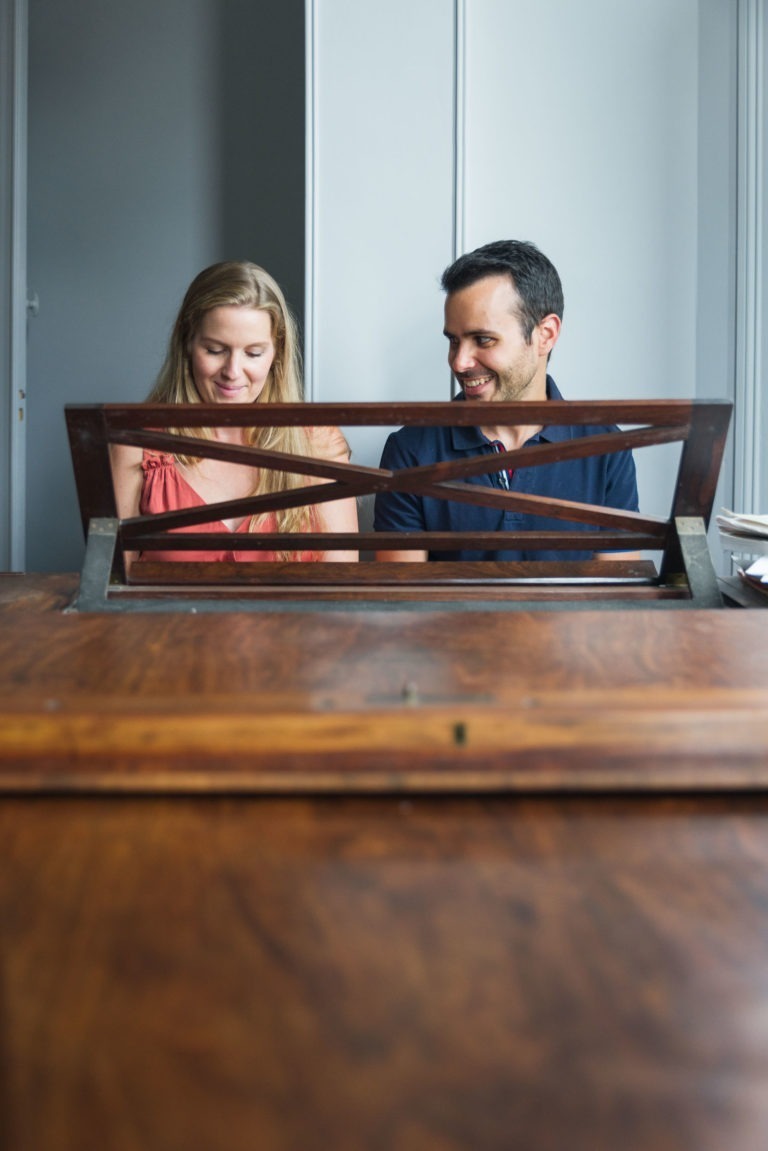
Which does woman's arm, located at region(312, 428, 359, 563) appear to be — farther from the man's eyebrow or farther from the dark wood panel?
the dark wood panel

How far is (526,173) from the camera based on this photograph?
2.64m

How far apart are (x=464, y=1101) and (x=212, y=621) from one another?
55 cm

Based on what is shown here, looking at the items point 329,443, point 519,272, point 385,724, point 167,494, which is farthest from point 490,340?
point 385,724

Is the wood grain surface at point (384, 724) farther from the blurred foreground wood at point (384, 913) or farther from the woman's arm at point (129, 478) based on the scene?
the woman's arm at point (129, 478)

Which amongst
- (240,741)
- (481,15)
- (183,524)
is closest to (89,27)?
(481,15)

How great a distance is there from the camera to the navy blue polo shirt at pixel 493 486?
229 centimetres

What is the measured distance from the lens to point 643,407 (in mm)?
1213

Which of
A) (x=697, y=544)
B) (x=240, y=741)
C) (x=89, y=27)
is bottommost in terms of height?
(x=240, y=741)

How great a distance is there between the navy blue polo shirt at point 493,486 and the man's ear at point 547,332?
21cm

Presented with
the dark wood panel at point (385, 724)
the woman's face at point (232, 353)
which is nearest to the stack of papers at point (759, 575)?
the dark wood panel at point (385, 724)

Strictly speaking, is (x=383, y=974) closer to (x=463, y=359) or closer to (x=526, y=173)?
(x=463, y=359)

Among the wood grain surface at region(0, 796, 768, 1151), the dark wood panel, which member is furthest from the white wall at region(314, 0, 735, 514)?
the wood grain surface at region(0, 796, 768, 1151)

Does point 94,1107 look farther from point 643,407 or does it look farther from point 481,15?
point 481,15

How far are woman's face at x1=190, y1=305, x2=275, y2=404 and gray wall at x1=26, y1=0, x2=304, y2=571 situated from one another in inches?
57.3
